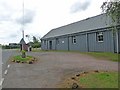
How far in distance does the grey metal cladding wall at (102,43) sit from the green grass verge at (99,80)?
1675 centimetres

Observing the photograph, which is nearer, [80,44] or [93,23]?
[93,23]

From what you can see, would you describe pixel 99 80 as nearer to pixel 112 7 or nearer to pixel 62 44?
pixel 112 7

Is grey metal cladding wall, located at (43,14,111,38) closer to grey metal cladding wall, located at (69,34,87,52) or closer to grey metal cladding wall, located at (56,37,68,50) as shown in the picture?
grey metal cladding wall, located at (69,34,87,52)

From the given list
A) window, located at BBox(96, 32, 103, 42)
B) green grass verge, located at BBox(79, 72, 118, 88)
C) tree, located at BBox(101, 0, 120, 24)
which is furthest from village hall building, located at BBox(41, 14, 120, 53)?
green grass verge, located at BBox(79, 72, 118, 88)

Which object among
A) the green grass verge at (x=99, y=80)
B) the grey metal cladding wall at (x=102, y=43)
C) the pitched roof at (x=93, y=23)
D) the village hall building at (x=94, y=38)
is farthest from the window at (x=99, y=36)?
the green grass verge at (x=99, y=80)

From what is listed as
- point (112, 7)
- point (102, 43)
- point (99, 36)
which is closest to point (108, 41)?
point (102, 43)

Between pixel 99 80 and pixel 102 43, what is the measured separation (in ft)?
63.8

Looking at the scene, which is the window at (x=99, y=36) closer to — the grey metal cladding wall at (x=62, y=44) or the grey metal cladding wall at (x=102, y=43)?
the grey metal cladding wall at (x=102, y=43)

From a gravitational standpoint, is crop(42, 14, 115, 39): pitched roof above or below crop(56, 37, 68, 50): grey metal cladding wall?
above

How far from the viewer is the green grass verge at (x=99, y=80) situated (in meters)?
10.0

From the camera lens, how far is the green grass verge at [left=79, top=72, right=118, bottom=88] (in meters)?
10.0

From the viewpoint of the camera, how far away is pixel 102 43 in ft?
98.2

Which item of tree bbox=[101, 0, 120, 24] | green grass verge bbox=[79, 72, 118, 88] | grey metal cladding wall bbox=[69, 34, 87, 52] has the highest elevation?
tree bbox=[101, 0, 120, 24]

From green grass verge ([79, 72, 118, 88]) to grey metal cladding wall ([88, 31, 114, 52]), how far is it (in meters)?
16.8
